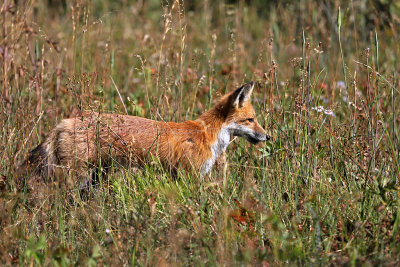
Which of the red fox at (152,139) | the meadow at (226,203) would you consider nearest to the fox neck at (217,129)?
the red fox at (152,139)

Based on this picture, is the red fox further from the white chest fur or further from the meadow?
the meadow

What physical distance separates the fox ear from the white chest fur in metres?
0.31

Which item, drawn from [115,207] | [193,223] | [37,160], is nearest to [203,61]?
[37,160]

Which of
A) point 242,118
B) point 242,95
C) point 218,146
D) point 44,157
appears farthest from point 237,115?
point 44,157

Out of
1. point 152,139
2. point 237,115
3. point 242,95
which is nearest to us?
point 152,139

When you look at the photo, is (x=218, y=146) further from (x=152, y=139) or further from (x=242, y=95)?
(x=152, y=139)

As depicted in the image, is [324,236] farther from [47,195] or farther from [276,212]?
[47,195]

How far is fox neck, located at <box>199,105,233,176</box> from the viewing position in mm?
5871

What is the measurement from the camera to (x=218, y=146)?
19.4ft

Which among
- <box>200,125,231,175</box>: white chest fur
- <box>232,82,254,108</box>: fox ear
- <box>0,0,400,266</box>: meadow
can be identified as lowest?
<box>200,125,231,175</box>: white chest fur

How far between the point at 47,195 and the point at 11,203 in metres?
0.45

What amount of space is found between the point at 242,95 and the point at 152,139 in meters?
1.18

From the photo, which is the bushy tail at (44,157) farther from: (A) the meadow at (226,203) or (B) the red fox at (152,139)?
(A) the meadow at (226,203)

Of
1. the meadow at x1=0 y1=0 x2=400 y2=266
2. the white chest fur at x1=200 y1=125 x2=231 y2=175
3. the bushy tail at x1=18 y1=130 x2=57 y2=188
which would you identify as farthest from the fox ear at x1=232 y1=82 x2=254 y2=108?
the bushy tail at x1=18 y1=130 x2=57 y2=188
